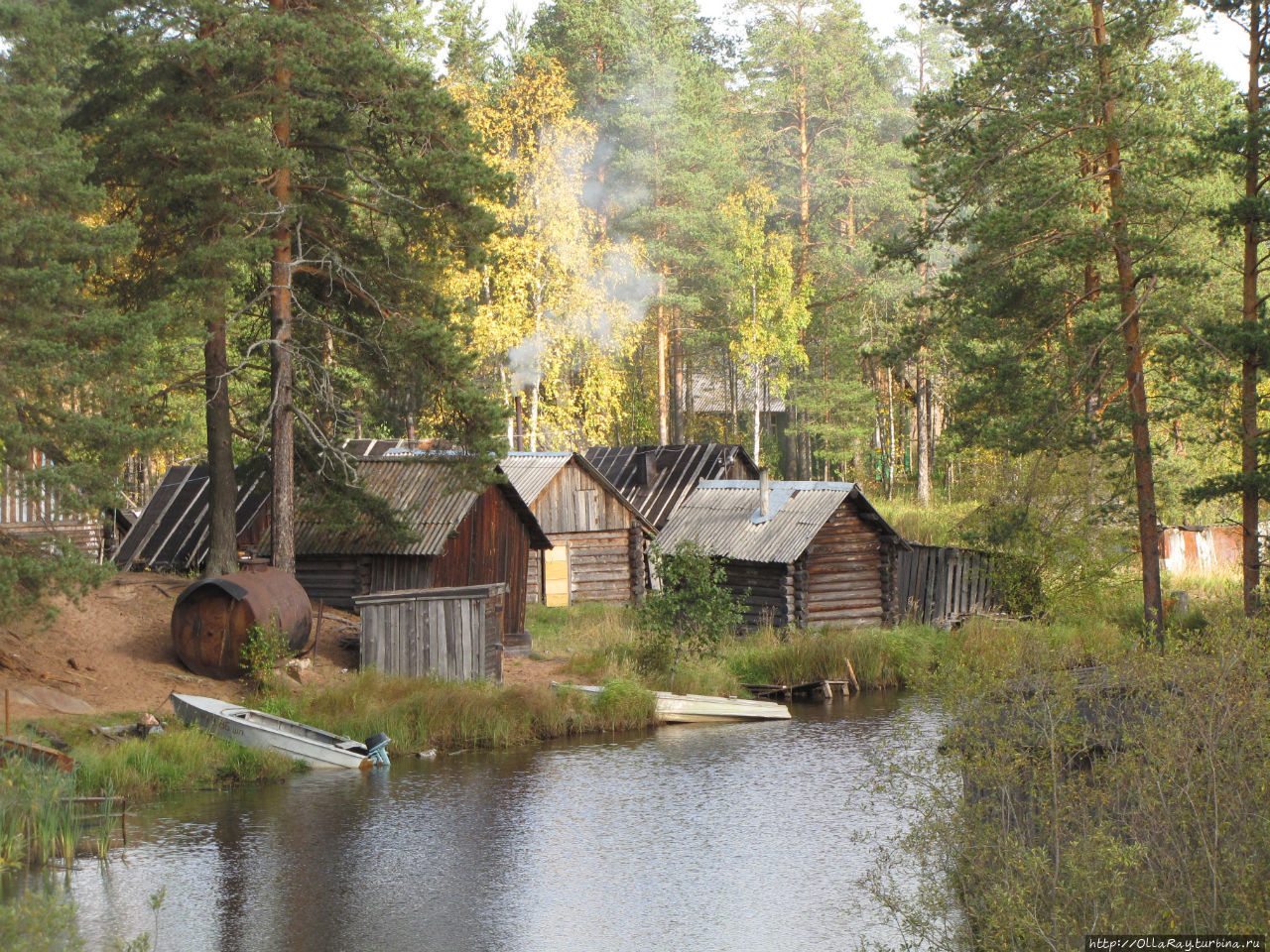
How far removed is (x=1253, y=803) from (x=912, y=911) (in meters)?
2.34

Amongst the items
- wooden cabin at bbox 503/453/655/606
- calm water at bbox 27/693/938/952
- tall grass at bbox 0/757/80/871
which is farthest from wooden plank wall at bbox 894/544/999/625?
tall grass at bbox 0/757/80/871

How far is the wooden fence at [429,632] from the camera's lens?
22000 mm

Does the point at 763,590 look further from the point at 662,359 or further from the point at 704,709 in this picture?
the point at 662,359

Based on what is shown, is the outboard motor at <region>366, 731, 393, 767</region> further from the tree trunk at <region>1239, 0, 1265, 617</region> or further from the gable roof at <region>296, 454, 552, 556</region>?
the tree trunk at <region>1239, 0, 1265, 617</region>

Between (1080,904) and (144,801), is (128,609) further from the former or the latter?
(1080,904)

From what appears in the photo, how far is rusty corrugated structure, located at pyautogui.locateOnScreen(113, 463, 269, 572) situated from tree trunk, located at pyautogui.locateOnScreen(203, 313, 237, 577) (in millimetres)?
1483

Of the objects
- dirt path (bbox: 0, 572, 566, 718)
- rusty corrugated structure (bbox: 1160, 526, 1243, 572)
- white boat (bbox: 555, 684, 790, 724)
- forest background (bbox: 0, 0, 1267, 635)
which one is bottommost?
white boat (bbox: 555, 684, 790, 724)

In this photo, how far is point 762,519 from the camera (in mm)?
31500

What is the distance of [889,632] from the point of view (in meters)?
27.4

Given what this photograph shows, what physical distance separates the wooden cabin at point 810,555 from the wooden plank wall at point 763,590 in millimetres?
22

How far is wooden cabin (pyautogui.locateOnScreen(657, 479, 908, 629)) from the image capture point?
98.6ft

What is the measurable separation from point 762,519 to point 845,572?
2256 millimetres

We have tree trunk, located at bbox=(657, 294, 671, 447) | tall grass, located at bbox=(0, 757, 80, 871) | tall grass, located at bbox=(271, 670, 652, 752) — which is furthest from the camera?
→ tree trunk, located at bbox=(657, 294, 671, 447)

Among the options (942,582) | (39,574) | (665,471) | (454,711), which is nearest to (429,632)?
(454,711)
